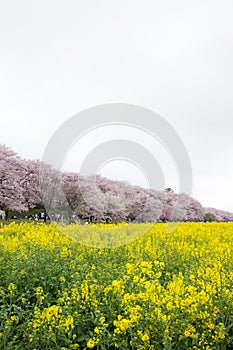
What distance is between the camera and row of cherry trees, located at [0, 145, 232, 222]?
30.2 m

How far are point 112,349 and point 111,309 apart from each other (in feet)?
1.24

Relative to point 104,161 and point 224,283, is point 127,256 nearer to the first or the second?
point 224,283

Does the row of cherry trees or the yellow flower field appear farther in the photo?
the row of cherry trees

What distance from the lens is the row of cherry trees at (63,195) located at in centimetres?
3025

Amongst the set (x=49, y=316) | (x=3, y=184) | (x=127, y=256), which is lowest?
(x=49, y=316)

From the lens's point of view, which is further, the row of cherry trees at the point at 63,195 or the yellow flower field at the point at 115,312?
the row of cherry trees at the point at 63,195

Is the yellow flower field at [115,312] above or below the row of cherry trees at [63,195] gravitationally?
below

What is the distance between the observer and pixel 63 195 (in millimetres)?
29719

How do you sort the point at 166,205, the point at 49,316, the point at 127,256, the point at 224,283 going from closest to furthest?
the point at 49,316 → the point at 224,283 → the point at 127,256 → the point at 166,205

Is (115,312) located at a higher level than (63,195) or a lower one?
lower

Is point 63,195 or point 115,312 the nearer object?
point 115,312

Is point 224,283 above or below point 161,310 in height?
above

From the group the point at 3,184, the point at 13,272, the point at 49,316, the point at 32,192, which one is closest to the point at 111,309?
the point at 49,316

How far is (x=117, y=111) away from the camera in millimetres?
13945
